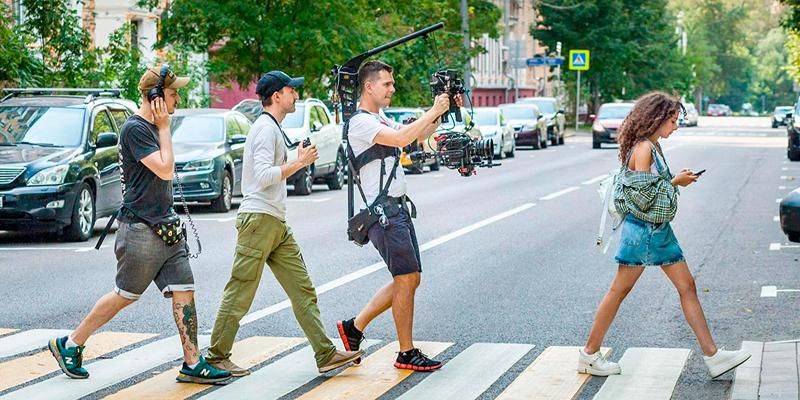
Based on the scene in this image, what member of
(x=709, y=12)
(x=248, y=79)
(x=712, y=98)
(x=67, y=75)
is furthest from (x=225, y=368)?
(x=712, y=98)

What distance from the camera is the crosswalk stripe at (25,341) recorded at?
31.0 feet

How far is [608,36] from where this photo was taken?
3132 inches

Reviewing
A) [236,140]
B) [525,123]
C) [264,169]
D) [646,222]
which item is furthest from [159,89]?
[525,123]

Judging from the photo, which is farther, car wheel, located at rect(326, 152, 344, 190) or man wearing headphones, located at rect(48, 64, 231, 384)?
car wheel, located at rect(326, 152, 344, 190)

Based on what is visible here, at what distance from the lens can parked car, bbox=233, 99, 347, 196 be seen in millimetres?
26344

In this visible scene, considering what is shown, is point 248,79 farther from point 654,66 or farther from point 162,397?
point 654,66

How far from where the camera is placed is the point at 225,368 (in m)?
8.48

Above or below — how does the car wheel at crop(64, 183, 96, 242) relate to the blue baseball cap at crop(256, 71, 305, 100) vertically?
below

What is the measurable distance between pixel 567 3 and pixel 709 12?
7650 centimetres

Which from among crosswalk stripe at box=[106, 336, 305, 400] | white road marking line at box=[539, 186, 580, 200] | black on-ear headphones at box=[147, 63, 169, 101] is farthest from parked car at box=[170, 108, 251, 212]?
black on-ear headphones at box=[147, 63, 169, 101]

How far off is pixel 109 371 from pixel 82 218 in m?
9.12

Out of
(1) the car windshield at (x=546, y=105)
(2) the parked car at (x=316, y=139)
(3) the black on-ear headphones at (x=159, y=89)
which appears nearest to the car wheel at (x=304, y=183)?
(2) the parked car at (x=316, y=139)

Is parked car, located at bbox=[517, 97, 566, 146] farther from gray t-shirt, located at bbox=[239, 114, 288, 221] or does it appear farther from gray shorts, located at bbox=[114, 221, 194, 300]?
gray shorts, located at bbox=[114, 221, 194, 300]

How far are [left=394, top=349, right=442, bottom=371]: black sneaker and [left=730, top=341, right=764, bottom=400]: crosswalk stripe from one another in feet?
5.69
